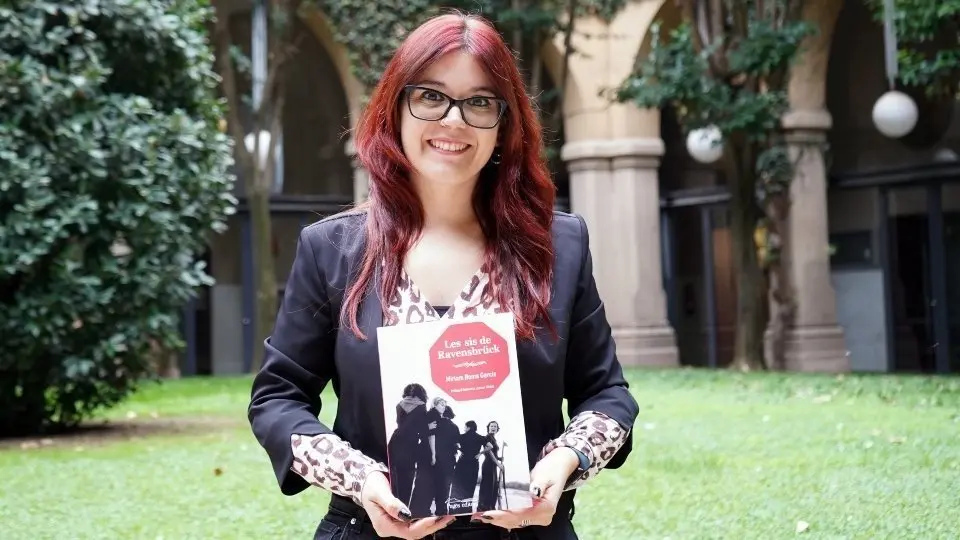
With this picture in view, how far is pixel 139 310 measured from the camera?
1141cm

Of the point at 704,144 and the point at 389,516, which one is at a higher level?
the point at 704,144

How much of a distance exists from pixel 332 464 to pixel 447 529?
204 mm

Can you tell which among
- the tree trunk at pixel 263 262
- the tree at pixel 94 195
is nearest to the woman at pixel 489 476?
the tree at pixel 94 195

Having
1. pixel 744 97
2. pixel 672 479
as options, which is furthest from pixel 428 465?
pixel 744 97

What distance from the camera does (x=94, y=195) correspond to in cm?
1125

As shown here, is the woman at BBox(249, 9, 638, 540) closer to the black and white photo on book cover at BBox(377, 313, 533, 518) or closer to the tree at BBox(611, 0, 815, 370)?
the black and white photo on book cover at BBox(377, 313, 533, 518)

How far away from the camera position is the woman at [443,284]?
2293 mm

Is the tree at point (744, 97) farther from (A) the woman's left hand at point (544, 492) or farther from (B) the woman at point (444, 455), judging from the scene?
(B) the woman at point (444, 455)

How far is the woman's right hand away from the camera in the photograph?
2.08m

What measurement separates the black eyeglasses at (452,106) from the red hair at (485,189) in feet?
0.07

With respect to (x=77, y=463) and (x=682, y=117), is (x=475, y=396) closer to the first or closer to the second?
(x=77, y=463)

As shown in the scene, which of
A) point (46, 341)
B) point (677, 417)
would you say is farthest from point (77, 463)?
point (677, 417)

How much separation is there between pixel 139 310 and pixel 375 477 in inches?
378

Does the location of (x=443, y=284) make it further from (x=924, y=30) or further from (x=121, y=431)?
(x=924, y=30)
